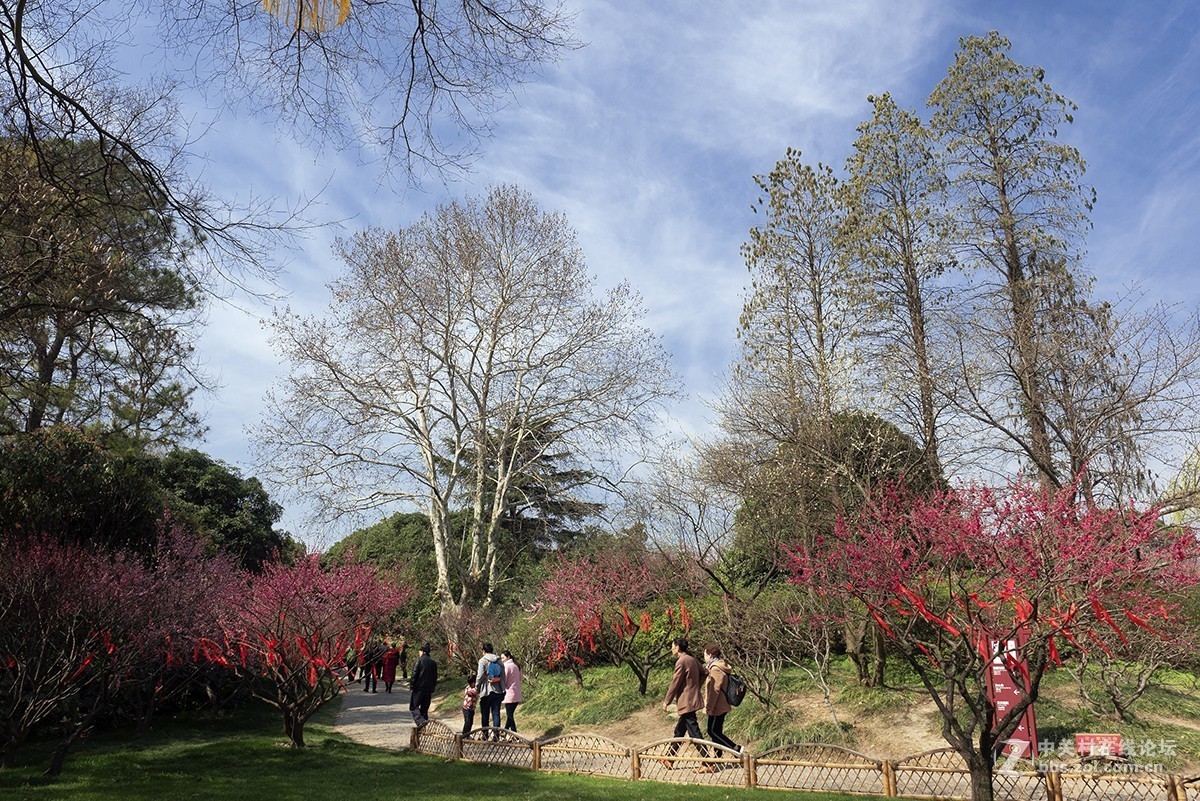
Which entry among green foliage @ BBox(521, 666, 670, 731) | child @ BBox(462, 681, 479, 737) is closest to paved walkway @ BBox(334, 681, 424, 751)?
child @ BBox(462, 681, 479, 737)

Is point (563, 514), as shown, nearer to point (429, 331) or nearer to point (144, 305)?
point (429, 331)

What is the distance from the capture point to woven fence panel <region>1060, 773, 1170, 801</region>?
6.37m

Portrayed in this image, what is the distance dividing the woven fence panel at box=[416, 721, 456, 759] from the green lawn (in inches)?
8.8

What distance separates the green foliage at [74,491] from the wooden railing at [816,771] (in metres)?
7.67

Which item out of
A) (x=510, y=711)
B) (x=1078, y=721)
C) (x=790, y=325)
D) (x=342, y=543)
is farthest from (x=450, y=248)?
(x=342, y=543)

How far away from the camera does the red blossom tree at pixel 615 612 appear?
578 inches

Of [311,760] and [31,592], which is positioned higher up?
[31,592]

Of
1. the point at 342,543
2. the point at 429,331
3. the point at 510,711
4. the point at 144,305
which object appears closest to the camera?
the point at 144,305

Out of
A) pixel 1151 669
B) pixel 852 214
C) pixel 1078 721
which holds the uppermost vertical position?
pixel 852 214

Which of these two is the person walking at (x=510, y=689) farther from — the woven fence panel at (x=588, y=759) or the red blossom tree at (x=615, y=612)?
the red blossom tree at (x=615, y=612)

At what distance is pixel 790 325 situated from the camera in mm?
15266

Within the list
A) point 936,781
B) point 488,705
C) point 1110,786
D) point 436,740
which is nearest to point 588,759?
point 436,740

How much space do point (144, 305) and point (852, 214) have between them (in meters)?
12.9

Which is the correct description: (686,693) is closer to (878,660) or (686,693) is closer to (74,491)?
(878,660)
